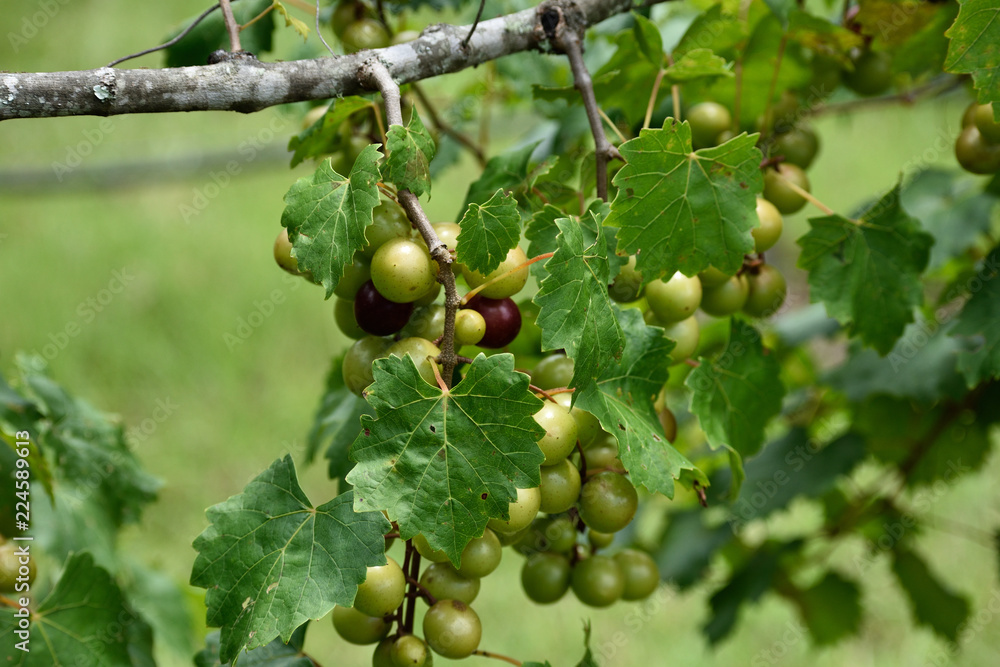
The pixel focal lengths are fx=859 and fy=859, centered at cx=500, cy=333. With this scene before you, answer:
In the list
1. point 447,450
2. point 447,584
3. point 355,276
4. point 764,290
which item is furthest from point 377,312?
point 764,290

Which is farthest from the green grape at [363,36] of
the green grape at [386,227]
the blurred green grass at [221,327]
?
the blurred green grass at [221,327]

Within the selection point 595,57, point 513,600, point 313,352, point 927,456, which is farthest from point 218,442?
point 927,456

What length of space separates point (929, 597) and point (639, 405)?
1.07 meters

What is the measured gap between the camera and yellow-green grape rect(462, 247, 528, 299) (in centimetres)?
81

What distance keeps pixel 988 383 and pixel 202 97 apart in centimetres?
117

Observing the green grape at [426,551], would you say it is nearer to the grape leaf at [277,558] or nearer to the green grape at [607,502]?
the grape leaf at [277,558]

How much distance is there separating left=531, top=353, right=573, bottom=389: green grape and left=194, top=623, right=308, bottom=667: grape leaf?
14.2 inches

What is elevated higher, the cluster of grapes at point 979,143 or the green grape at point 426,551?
the cluster of grapes at point 979,143

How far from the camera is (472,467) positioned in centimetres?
74

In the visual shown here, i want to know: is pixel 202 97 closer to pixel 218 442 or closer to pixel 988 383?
pixel 988 383

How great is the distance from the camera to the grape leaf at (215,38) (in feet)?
4.12

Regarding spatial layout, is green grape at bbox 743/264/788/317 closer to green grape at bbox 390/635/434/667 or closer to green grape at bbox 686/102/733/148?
green grape at bbox 686/102/733/148

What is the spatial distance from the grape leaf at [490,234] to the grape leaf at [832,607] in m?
1.24

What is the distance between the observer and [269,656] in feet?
2.91
